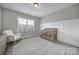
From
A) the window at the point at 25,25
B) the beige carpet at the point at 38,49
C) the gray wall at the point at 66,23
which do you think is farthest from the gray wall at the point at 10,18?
the gray wall at the point at 66,23

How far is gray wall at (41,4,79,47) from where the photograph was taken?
1323 millimetres

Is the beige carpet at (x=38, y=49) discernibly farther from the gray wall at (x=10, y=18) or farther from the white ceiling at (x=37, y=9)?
the white ceiling at (x=37, y=9)

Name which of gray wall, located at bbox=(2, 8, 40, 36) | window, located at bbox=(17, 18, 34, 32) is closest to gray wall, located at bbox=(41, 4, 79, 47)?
window, located at bbox=(17, 18, 34, 32)

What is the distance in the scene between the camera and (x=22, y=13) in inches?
54.6

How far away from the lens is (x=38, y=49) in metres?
1.37

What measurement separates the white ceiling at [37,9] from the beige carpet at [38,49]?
57cm

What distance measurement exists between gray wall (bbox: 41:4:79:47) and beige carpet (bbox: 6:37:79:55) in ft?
0.45

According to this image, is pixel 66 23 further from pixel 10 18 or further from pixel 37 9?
pixel 10 18

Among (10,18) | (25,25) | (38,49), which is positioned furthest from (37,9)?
(38,49)

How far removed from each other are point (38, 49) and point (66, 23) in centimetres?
73

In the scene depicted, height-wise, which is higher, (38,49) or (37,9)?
(37,9)

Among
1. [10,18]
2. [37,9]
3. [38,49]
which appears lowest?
[38,49]

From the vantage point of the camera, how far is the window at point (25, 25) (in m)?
1.38
